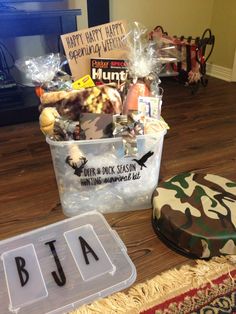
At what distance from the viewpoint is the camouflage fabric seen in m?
0.70

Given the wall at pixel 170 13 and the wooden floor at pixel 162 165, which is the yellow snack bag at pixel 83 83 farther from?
the wall at pixel 170 13

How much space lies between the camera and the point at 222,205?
0.77 m

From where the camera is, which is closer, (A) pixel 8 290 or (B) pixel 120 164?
(A) pixel 8 290

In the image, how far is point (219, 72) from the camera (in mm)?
2422

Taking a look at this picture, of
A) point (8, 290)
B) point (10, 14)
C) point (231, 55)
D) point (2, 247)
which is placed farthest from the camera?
point (231, 55)

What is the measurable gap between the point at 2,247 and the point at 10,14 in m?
1.15

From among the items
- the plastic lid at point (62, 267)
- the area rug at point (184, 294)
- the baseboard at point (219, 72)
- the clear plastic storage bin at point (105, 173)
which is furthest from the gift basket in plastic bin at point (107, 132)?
the baseboard at point (219, 72)

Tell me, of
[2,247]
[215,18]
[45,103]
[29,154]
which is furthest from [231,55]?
[2,247]

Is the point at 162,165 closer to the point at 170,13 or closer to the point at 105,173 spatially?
the point at 105,173

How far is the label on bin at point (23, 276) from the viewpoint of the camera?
66cm

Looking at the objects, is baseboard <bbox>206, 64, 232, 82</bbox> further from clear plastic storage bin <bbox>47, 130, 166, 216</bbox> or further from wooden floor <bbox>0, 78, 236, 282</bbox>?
clear plastic storage bin <bbox>47, 130, 166, 216</bbox>

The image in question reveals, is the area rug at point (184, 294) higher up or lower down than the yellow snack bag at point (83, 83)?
lower down

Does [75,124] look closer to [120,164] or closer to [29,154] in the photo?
[120,164]

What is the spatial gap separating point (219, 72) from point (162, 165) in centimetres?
162
